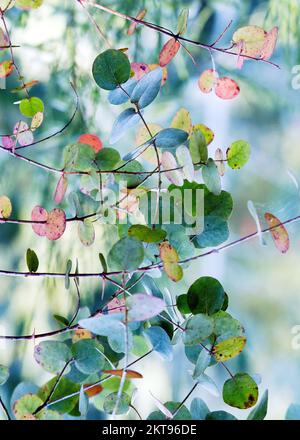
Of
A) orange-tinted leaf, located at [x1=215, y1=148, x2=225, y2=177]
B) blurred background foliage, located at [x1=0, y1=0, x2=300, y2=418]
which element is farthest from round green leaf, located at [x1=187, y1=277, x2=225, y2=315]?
blurred background foliage, located at [x1=0, y1=0, x2=300, y2=418]

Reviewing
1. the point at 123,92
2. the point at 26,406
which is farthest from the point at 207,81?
the point at 26,406

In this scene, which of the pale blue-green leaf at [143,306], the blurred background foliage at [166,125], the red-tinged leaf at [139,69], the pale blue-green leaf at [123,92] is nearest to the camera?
the pale blue-green leaf at [143,306]

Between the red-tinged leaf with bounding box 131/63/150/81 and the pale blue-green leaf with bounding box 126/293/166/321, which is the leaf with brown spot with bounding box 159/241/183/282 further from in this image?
the red-tinged leaf with bounding box 131/63/150/81

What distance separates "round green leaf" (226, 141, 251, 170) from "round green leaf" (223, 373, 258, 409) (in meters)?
0.20

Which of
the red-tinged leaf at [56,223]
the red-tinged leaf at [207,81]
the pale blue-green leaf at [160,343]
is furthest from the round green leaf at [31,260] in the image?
the red-tinged leaf at [207,81]

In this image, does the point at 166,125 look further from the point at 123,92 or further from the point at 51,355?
the point at 51,355

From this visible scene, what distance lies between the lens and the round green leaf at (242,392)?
40cm

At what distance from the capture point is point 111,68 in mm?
409

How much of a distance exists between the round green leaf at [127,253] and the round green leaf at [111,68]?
0.15 metres

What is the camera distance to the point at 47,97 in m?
0.84

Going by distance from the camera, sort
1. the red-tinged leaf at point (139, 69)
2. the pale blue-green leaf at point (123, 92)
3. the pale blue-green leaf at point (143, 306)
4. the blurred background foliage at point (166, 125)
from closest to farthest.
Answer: the pale blue-green leaf at point (143, 306) → the pale blue-green leaf at point (123, 92) → the red-tinged leaf at point (139, 69) → the blurred background foliage at point (166, 125)

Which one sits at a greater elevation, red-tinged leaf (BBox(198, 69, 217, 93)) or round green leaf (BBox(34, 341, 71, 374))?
red-tinged leaf (BBox(198, 69, 217, 93))

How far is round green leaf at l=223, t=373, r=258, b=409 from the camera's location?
15.7 inches

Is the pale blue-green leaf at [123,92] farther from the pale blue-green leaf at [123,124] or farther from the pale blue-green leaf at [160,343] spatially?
the pale blue-green leaf at [160,343]
